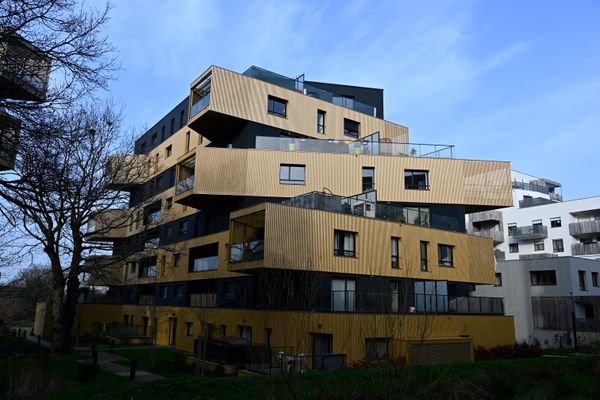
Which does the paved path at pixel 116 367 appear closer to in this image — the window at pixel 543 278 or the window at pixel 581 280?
the window at pixel 543 278

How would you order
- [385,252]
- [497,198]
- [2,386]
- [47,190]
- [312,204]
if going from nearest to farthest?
[47,190] < [2,386] < [312,204] < [385,252] < [497,198]

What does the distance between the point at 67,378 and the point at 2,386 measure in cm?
175

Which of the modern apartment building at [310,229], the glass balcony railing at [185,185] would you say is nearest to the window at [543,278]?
the modern apartment building at [310,229]

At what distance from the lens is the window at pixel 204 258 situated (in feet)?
99.1

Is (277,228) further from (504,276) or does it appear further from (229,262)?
(504,276)

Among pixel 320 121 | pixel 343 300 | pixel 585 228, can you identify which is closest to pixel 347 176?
pixel 320 121

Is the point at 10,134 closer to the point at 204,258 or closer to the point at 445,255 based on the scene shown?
the point at 204,258

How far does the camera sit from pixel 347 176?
29.0m

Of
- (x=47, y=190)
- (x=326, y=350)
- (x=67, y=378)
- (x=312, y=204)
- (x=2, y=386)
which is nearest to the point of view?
(x=47, y=190)

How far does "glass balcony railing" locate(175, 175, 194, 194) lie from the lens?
2946cm

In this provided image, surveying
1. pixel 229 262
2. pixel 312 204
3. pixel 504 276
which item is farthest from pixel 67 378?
pixel 504 276

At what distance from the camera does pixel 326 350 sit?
821 inches

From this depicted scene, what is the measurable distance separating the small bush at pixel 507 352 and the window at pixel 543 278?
481 inches

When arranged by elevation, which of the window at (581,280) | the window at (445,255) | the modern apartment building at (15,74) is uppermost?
the modern apartment building at (15,74)
